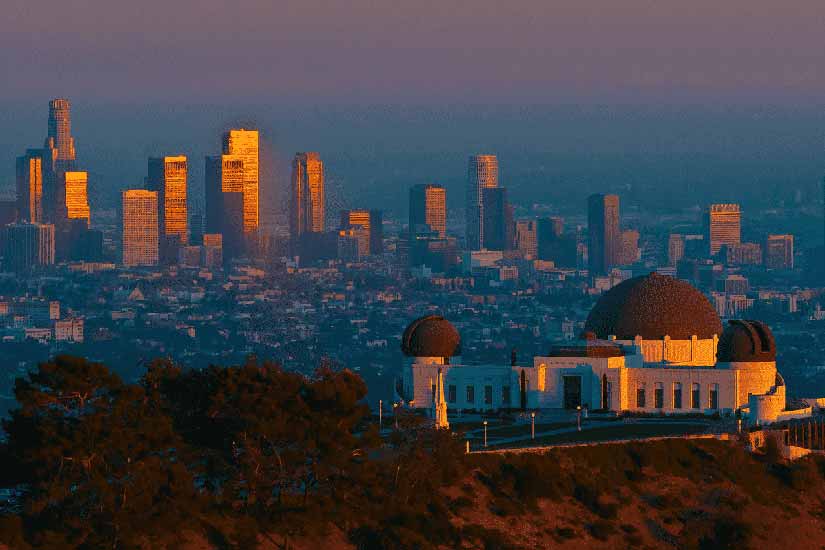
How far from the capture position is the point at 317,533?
62625mm

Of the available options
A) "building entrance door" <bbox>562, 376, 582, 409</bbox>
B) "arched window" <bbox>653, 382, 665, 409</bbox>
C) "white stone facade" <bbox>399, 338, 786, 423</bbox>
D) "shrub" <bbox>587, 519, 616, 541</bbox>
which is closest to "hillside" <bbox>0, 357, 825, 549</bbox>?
"shrub" <bbox>587, 519, 616, 541</bbox>

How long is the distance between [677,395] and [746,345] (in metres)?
2.44

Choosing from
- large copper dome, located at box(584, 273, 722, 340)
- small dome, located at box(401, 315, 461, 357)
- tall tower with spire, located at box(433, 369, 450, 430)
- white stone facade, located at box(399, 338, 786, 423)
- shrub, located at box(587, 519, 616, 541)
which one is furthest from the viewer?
large copper dome, located at box(584, 273, 722, 340)

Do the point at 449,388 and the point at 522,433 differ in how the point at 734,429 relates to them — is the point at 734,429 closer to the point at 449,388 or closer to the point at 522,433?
the point at 522,433

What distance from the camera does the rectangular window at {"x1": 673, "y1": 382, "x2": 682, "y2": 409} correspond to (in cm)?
8575

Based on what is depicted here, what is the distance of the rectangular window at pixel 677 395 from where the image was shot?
85750 mm

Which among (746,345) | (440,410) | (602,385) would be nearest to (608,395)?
(602,385)

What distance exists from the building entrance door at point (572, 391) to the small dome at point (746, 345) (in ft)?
13.5

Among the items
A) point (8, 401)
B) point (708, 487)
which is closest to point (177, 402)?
point (708, 487)

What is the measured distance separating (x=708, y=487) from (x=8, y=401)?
5015 inches

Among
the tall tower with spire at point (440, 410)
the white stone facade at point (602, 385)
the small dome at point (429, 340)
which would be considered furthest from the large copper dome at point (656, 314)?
the tall tower with spire at point (440, 410)

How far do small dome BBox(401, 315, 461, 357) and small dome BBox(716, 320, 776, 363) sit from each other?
8.45 m

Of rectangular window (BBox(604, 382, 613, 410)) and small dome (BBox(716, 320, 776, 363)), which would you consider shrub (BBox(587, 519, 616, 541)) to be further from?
small dome (BBox(716, 320, 776, 363))

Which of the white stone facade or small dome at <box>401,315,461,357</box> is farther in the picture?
small dome at <box>401,315,461,357</box>
